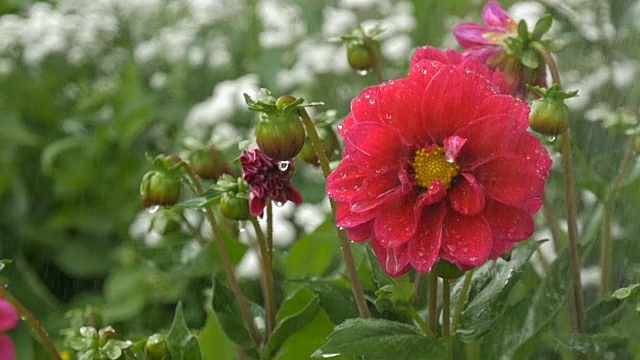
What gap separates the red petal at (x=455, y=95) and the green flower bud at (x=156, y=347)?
212 mm

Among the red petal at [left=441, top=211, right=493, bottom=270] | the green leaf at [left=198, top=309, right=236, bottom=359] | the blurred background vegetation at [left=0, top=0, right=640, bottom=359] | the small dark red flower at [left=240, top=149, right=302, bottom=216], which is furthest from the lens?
the blurred background vegetation at [left=0, top=0, right=640, bottom=359]

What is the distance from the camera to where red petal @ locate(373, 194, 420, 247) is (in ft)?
1.35

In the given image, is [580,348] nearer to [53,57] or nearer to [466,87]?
[466,87]

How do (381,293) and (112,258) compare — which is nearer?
(381,293)

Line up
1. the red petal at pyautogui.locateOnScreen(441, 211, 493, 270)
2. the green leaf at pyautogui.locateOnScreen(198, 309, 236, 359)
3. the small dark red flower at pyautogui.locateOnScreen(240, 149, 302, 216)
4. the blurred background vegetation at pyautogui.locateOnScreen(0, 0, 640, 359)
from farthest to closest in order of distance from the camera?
the blurred background vegetation at pyautogui.locateOnScreen(0, 0, 640, 359) → the green leaf at pyautogui.locateOnScreen(198, 309, 236, 359) → the small dark red flower at pyautogui.locateOnScreen(240, 149, 302, 216) → the red petal at pyautogui.locateOnScreen(441, 211, 493, 270)

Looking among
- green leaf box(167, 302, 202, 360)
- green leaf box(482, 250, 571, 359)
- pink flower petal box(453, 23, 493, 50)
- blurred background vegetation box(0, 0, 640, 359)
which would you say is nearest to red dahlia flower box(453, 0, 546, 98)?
pink flower petal box(453, 23, 493, 50)

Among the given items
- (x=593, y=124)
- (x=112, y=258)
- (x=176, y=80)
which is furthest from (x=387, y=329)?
(x=176, y=80)

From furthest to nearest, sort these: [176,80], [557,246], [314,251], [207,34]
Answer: [207,34] → [176,80] → [314,251] → [557,246]

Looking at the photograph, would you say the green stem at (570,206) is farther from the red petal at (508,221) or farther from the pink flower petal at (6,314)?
the pink flower petal at (6,314)

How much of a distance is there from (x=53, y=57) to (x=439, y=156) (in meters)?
1.21

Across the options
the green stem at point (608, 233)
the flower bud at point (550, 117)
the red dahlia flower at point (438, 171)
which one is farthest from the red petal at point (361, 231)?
the green stem at point (608, 233)

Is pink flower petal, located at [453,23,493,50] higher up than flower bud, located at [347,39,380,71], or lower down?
higher up

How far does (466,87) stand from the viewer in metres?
0.42

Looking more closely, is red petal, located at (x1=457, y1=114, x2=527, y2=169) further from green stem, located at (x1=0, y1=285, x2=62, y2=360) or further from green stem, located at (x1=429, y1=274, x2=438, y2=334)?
green stem, located at (x1=0, y1=285, x2=62, y2=360)
